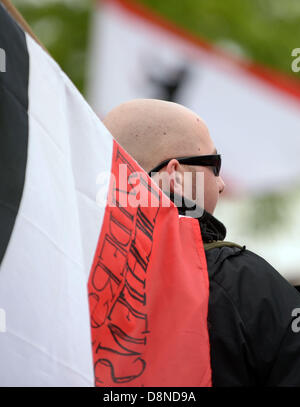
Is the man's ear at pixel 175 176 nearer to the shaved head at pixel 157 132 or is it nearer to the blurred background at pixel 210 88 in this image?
the shaved head at pixel 157 132

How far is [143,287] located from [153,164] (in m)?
0.53

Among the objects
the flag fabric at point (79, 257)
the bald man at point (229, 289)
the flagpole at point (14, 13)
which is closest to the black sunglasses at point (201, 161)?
the bald man at point (229, 289)

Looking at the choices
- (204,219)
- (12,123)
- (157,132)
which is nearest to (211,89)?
(157,132)

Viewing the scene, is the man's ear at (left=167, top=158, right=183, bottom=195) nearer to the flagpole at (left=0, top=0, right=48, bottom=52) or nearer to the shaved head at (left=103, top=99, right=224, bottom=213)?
the shaved head at (left=103, top=99, right=224, bottom=213)

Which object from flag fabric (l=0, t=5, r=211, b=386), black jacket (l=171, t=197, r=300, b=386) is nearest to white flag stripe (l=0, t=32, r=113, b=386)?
flag fabric (l=0, t=5, r=211, b=386)

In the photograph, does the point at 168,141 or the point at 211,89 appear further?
the point at 211,89

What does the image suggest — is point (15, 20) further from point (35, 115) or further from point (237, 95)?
point (237, 95)

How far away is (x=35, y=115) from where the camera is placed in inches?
80.1

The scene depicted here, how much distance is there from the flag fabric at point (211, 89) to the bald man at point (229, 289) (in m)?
4.64

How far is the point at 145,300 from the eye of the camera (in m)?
2.10

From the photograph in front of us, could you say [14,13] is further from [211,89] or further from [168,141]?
[211,89]

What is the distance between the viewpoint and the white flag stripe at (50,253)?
1.86 metres

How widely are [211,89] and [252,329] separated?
18.1ft

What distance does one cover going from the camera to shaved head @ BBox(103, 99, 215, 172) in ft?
8.29
